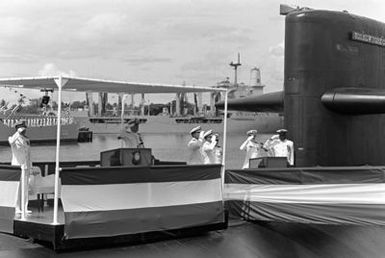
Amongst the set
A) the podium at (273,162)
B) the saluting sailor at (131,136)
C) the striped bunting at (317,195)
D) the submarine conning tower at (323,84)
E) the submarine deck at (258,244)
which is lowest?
the submarine deck at (258,244)

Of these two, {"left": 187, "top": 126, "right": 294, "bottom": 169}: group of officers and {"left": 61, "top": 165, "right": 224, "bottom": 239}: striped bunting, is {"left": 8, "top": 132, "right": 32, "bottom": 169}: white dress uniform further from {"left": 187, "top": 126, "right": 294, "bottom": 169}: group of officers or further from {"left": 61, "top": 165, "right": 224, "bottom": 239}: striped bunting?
{"left": 187, "top": 126, "right": 294, "bottom": 169}: group of officers

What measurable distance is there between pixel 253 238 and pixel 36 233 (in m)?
3.19

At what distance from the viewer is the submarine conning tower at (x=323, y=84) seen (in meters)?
10.5

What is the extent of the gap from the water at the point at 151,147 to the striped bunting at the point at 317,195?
89.6 feet

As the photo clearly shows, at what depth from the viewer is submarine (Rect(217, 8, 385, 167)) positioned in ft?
34.6

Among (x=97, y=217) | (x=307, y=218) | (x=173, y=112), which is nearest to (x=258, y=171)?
(x=307, y=218)

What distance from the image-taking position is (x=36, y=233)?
23.6 feet

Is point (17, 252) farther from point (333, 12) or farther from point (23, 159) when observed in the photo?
point (333, 12)

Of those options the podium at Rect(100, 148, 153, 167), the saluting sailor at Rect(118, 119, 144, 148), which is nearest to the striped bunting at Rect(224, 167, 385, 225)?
the podium at Rect(100, 148, 153, 167)

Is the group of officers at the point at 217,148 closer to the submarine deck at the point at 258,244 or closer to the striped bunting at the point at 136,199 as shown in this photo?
the submarine deck at the point at 258,244

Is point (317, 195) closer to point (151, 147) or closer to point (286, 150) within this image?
point (286, 150)

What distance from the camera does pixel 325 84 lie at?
1063cm

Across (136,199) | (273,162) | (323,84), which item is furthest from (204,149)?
(136,199)

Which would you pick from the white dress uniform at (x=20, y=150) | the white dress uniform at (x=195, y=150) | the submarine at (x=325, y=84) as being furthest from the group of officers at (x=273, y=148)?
the white dress uniform at (x=20, y=150)
